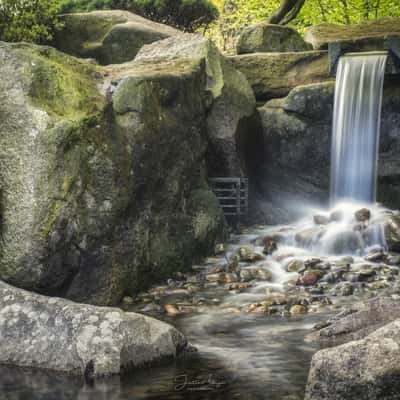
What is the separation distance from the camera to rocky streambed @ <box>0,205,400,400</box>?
20.9ft

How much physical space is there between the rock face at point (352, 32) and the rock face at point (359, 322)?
8.06 metres

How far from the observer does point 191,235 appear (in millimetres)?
11742

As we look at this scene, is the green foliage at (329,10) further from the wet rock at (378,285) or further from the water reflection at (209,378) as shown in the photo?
the water reflection at (209,378)

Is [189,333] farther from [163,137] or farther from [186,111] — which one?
[186,111]

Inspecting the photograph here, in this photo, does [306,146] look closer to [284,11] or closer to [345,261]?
[345,261]

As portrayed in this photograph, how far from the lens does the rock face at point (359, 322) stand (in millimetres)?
7281

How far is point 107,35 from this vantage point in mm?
17875

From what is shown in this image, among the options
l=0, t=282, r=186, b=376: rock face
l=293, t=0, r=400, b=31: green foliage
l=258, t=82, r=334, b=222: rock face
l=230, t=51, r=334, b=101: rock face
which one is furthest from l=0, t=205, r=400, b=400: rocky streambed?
Result: l=293, t=0, r=400, b=31: green foliage

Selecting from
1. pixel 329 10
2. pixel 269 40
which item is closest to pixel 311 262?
pixel 269 40

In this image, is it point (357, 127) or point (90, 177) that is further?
point (357, 127)

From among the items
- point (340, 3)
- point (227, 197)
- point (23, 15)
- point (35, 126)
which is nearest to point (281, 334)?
point (35, 126)

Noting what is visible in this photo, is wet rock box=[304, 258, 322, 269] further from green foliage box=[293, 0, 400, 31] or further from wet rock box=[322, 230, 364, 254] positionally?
green foliage box=[293, 0, 400, 31]

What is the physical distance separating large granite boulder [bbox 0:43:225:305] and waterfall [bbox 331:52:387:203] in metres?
3.58

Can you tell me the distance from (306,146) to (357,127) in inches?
46.6
